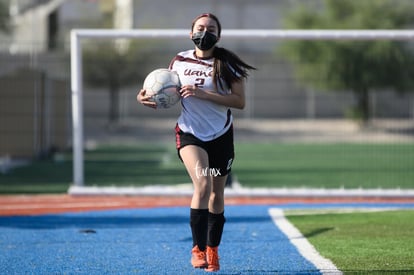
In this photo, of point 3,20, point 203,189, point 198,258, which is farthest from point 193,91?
point 3,20

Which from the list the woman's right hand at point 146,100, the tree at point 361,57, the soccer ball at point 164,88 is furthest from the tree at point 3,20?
the soccer ball at point 164,88

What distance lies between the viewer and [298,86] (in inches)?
794

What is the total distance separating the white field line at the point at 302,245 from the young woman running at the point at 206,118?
1021mm

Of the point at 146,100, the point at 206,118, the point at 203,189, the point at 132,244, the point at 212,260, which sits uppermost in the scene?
the point at 146,100

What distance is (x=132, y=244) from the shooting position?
9695mm

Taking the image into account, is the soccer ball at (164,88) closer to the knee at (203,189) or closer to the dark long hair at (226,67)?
the dark long hair at (226,67)

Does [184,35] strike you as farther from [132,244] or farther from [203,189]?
[203,189]

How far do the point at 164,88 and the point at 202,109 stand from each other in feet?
1.24

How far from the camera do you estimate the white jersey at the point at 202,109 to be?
765 centimetres

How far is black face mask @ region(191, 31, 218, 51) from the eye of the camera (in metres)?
7.58

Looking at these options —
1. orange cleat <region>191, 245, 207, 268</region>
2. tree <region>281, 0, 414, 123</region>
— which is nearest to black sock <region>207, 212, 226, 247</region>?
orange cleat <region>191, 245, 207, 268</region>

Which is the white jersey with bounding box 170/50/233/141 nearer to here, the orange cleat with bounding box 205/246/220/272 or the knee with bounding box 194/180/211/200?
the knee with bounding box 194/180/211/200

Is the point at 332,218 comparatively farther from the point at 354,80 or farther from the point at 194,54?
the point at 354,80

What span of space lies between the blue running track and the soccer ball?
1.50 meters
